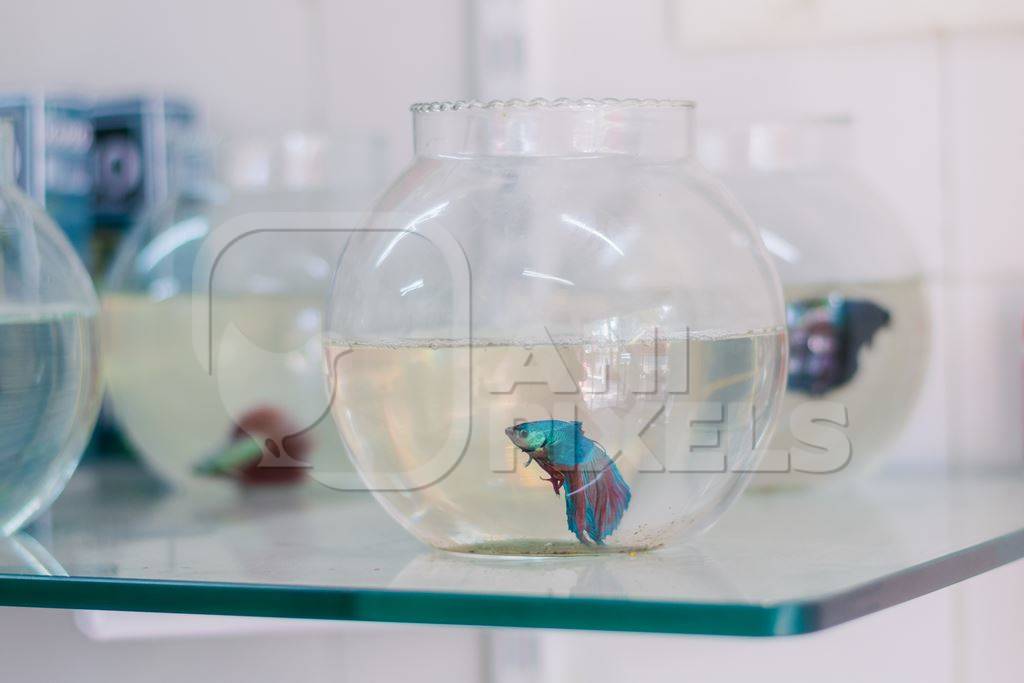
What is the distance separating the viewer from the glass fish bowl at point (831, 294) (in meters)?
0.67

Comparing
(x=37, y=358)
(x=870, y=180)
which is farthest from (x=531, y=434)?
(x=870, y=180)

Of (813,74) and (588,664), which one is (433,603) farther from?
(813,74)

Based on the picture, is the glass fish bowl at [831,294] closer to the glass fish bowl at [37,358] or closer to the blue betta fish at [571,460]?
the blue betta fish at [571,460]

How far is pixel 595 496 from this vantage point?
18.9 inches

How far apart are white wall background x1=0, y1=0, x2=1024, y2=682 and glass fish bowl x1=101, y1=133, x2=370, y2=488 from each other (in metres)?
0.13

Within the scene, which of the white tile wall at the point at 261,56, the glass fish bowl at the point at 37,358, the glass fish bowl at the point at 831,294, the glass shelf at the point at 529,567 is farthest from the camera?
the white tile wall at the point at 261,56

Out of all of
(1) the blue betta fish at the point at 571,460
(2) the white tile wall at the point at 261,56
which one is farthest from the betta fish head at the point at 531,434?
(2) the white tile wall at the point at 261,56

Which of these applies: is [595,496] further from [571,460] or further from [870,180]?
[870,180]

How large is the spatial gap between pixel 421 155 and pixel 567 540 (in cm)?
18

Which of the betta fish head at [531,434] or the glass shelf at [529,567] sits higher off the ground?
the betta fish head at [531,434]

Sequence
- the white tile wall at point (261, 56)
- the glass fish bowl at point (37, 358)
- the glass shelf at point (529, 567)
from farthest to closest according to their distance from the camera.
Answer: the white tile wall at point (261, 56) < the glass fish bowl at point (37, 358) < the glass shelf at point (529, 567)

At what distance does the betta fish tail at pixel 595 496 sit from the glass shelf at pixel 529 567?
0.02 meters

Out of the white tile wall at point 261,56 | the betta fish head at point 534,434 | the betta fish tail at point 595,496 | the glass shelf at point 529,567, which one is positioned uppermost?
the white tile wall at point 261,56

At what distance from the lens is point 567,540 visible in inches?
19.2
